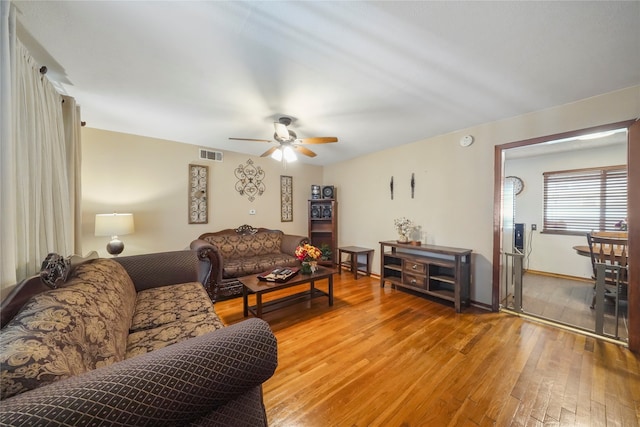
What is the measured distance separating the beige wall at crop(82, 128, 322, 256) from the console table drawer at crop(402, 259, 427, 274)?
8.76 feet

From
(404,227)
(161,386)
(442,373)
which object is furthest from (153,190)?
(442,373)

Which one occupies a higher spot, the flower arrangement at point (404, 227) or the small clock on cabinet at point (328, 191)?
the small clock on cabinet at point (328, 191)

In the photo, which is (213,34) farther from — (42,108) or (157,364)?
(157,364)

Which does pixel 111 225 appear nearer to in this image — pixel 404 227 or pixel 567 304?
pixel 404 227

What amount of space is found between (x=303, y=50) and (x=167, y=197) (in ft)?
10.2

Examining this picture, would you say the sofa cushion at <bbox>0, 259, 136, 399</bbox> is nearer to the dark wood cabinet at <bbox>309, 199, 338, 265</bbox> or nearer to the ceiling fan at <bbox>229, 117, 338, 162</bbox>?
the ceiling fan at <bbox>229, 117, 338, 162</bbox>

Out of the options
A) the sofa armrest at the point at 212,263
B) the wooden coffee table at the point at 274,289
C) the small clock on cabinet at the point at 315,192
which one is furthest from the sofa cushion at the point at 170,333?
the small clock on cabinet at the point at 315,192

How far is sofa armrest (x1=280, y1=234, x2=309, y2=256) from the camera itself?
160 inches

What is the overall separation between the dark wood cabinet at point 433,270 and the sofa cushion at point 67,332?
9.95 ft

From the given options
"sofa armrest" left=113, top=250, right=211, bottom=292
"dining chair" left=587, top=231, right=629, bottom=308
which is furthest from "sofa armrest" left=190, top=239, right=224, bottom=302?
"dining chair" left=587, top=231, right=629, bottom=308

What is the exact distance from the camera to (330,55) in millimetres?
1634

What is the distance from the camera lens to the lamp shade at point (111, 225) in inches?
108

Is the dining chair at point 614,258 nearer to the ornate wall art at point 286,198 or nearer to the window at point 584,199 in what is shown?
the window at point 584,199

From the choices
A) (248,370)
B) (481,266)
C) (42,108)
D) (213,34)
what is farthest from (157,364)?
(481,266)
